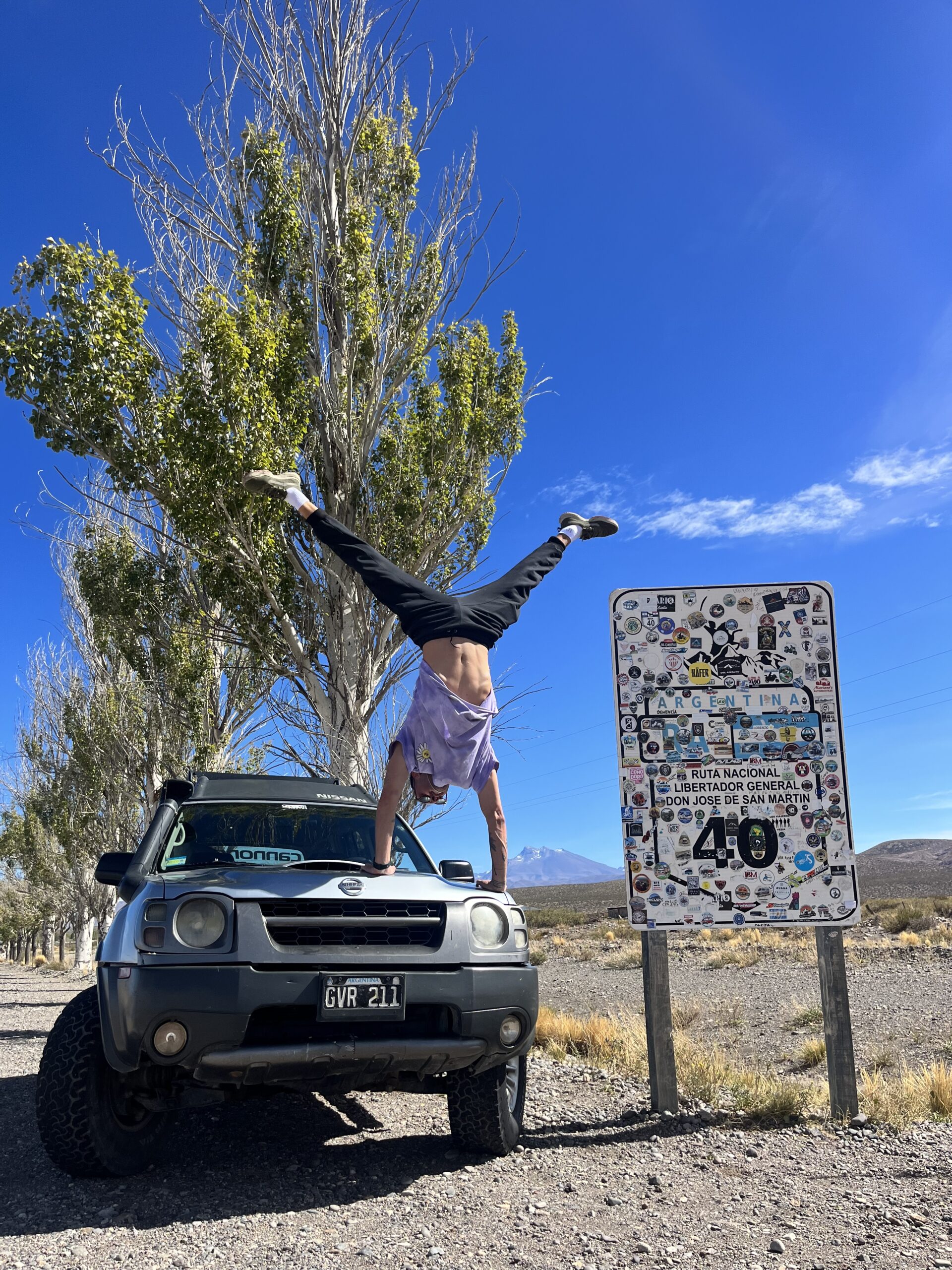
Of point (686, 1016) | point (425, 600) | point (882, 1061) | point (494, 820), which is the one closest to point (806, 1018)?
point (686, 1016)

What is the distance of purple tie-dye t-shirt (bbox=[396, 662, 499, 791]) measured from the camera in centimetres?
454

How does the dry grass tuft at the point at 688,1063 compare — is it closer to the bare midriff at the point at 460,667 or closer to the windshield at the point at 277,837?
the windshield at the point at 277,837

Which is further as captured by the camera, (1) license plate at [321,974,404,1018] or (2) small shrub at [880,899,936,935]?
(2) small shrub at [880,899,936,935]

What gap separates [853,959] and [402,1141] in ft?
65.3

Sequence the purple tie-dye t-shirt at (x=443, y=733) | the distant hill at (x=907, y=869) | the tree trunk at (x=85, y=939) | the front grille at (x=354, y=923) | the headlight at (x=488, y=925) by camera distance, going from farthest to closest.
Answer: the distant hill at (x=907, y=869)
the tree trunk at (x=85, y=939)
the purple tie-dye t-shirt at (x=443, y=733)
the headlight at (x=488, y=925)
the front grille at (x=354, y=923)

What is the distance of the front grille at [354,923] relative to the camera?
368 cm

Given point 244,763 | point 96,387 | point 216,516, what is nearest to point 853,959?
point 244,763

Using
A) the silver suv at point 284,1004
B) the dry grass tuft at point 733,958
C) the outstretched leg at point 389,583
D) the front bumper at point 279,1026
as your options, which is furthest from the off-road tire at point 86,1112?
the dry grass tuft at point 733,958

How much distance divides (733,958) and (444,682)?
20428 millimetres

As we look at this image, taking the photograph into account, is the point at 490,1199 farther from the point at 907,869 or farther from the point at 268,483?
the point at 907,869

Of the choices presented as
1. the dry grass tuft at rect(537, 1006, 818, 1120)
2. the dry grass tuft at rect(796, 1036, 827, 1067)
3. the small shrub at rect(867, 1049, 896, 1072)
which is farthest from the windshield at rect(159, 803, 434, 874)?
the dry grass tuft at rect(796, 1036, 827, 1067)

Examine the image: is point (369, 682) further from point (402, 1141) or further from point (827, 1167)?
point (827, 1167)

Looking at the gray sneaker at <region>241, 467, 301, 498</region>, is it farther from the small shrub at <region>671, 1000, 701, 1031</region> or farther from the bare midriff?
the small shrub at <region>671, 1000, 701, 1031</region>

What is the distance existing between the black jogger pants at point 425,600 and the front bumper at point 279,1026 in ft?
5.37
